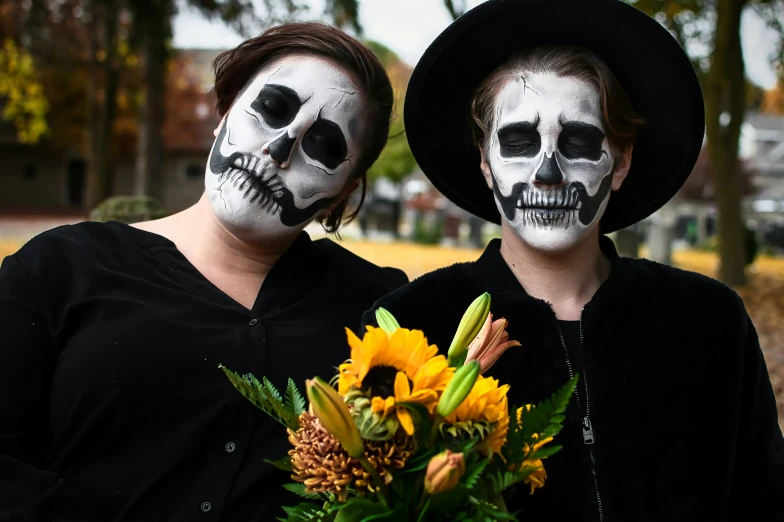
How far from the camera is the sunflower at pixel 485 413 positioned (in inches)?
60.0

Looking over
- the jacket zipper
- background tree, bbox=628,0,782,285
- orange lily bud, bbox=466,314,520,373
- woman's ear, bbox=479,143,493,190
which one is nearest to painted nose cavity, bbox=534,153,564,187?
woman's ear, bbox=479,143,493,190

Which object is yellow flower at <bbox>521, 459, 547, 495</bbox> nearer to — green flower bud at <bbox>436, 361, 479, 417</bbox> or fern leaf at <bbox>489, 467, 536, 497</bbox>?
fern leaf at <bbox>489, 467, 536, 497</bbox>

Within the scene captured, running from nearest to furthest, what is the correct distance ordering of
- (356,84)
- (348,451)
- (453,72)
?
(348,451) → (453,72) → (356,84)

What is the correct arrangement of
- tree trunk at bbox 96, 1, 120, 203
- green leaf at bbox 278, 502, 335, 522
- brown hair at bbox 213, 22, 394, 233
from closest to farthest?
green leaf at bbox 278, 502, 335, 522
brown hair at bbox 213, 22, 394, 233
tree trunk at bbox 96, 1, 120, 203

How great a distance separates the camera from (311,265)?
2.78 meters

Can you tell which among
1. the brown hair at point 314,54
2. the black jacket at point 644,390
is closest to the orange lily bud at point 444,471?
the black jacket at point 644,390

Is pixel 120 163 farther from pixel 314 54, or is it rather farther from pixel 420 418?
pixel 420 418

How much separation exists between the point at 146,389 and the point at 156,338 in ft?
0.49

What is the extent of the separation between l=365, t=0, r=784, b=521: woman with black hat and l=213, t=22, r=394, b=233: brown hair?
0.25 m

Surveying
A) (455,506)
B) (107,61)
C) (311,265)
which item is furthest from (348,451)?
(107,61)

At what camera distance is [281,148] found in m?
2.52

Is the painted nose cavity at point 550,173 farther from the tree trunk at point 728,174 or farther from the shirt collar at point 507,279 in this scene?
the tree trunk at point 728,174

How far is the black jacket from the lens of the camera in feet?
7.01

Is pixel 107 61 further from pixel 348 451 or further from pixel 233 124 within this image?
pixel 348 451
